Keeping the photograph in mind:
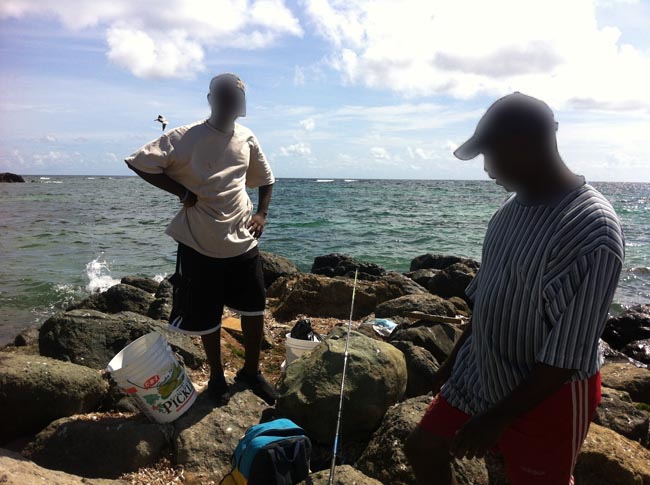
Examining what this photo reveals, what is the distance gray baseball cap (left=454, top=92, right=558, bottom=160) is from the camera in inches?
77.6

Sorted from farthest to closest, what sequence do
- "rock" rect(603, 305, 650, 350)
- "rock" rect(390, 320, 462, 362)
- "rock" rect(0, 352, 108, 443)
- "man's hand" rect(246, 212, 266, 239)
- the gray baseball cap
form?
1. "rock" rect(603, 305, 650, 350)
2. "rock" rect(390, 320, 462, 362)
3. "man's hand" rect(246, 212, 266, 239)
4. "rock" rect(0, 352, 108, 443)
5. the gray baseball cap

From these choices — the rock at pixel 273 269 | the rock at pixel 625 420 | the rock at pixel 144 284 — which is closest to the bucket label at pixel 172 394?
the rock at pixel 625 420

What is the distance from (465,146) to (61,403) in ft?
10.8

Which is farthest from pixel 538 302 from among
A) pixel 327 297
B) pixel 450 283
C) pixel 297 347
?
pixel 450 283

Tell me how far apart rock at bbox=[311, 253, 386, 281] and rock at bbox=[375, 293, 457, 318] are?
4.39 metres

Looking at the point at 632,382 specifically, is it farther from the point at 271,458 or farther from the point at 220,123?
the point at 220,123

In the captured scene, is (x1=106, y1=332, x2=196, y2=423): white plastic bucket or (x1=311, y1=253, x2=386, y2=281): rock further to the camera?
(x1=311, y1=253, x2=386, y2=281): rock

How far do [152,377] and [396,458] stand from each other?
1675 mm

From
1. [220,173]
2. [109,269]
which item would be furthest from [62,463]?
[109,269]

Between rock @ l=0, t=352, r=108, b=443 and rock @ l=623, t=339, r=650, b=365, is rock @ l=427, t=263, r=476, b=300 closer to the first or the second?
rock @ l=623, t=339, r=650, b=365

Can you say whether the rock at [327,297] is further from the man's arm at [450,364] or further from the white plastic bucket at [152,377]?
the man's arm at [450,364]

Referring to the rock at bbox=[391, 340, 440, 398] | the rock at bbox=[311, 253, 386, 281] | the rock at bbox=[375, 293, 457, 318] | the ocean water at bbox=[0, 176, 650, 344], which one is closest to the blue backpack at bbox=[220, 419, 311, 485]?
the rock at bbox=[391, 340, 440, 398]

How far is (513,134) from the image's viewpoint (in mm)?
1981

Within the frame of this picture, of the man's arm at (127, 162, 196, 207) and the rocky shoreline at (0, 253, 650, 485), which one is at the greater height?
the man's arm at (127, 162, 196, 207)
